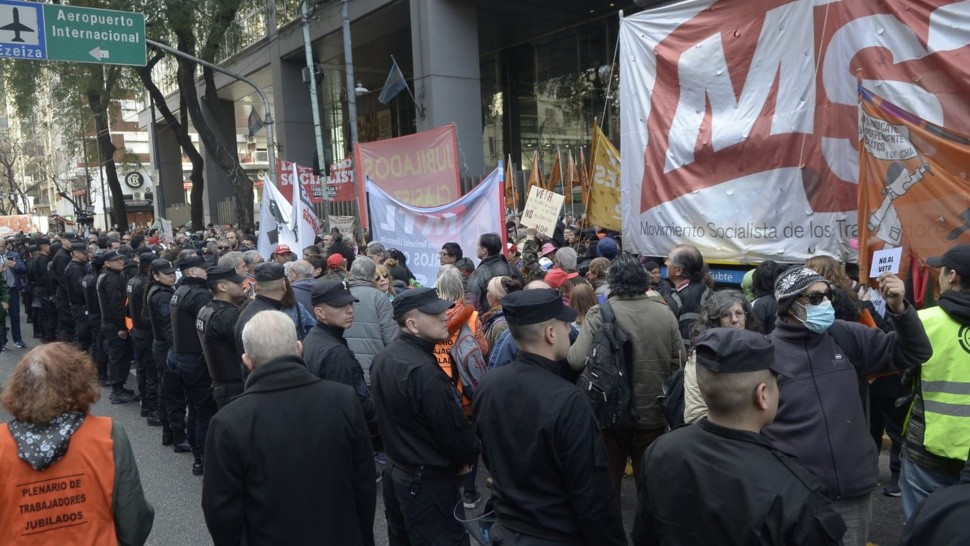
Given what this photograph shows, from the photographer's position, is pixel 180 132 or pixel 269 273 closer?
pixel 269 273

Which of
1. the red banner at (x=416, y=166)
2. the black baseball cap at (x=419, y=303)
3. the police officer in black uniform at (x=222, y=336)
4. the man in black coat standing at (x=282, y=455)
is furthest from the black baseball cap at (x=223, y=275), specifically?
the red banner at (x=416, y=166)

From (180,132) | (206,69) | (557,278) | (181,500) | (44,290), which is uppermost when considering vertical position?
(206,69)

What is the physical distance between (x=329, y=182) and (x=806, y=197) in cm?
1262

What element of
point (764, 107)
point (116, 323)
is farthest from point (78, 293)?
point (764, 107)


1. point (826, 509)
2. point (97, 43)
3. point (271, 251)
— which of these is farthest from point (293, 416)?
point (97, 43)

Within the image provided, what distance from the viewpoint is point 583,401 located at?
2.76 meters

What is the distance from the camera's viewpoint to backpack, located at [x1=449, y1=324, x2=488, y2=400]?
474 cm

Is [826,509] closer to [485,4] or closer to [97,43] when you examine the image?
[97,43]

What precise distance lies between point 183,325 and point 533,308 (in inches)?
179

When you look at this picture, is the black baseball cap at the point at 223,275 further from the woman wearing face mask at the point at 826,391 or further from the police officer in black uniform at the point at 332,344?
the woman wearing face mask at the point at 826,391

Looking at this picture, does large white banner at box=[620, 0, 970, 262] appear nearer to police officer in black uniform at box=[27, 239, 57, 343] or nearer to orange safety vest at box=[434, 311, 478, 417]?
orange safety vest at box=[434, 311, 478, 417]

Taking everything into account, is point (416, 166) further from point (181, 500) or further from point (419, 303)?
point (419, 303)

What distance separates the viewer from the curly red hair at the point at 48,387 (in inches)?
107

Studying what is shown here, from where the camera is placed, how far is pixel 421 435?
360cm
